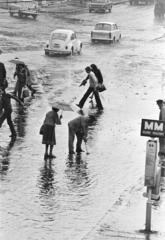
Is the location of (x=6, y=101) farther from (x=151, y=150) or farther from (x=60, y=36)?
(x=60, y=36)

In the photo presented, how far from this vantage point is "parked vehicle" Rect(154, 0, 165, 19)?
231 ft

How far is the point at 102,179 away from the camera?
1620 cm

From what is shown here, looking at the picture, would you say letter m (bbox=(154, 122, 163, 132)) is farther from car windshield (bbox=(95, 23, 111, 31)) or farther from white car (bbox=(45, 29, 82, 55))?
car windshield (bbox=(95, 23, 111, 31))

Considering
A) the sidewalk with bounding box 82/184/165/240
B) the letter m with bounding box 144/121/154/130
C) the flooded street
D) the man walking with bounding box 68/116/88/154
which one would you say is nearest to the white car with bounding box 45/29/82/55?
the flooded street

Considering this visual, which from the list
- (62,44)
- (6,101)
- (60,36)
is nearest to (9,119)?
(6,101)

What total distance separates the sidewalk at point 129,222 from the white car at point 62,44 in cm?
2488

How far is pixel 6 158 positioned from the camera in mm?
17641

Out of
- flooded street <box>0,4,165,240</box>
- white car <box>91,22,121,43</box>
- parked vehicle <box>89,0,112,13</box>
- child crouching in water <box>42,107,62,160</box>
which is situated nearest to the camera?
flooded street <box>0,4,165,240</box>

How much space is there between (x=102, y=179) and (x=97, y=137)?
420 cm

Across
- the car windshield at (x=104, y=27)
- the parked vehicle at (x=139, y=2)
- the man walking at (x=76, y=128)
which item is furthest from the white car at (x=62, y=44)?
the parked vehicle at (x=139, y=2)

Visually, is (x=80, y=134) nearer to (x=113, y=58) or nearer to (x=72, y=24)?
(x=113, y=58)

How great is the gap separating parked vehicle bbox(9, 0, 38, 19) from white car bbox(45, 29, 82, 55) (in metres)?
20.2

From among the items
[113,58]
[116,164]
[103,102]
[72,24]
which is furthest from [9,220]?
[72,24]

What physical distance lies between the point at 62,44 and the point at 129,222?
26.8 metres
